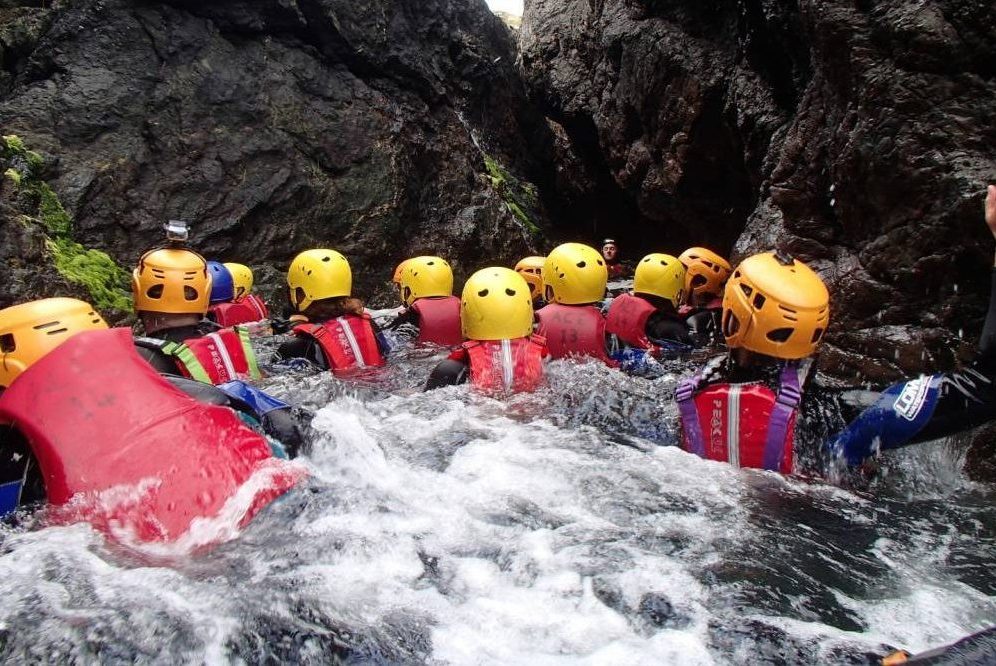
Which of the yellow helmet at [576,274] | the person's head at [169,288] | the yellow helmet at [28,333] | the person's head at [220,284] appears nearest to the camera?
the yellow helmet at [28,333]

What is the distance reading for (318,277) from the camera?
18.5 feet

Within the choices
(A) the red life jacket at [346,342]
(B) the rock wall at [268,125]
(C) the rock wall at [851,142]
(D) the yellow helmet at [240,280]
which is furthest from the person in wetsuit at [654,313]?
(B) the rock wall at [268,125]

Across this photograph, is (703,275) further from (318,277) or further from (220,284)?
(220,284)

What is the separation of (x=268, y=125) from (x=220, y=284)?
195 inches

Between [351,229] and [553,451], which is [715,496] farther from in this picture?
[351,229]

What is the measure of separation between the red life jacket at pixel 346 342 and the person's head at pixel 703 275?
3.41 metres

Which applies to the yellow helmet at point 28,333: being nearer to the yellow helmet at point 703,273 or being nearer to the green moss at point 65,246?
the yellow helmet at point 703,273

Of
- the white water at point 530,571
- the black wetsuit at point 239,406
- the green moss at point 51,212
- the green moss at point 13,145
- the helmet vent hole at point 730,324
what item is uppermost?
the green moss at point 13,145

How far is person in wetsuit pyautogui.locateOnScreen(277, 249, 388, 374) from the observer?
18.5 feet

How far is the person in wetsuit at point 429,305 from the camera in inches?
266

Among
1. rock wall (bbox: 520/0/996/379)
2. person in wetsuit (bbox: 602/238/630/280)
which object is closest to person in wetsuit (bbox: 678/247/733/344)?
rock wall (bbox: 520/0/996/379)

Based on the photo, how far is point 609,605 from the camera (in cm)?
235

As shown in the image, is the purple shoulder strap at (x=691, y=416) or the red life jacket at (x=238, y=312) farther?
the red life jacket at (x=238, y=312)

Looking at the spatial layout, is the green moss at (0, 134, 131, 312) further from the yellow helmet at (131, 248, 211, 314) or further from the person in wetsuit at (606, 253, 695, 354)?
the person in wetsuit at (606, 253, 695, 354)
